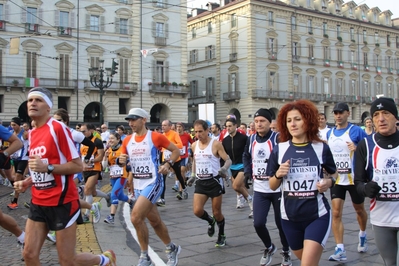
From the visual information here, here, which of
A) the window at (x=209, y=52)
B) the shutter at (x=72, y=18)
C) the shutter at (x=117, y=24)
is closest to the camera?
the shutter at (x=72, y=18)

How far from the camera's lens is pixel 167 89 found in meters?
45.3

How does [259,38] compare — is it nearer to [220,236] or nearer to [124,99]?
[124,99]

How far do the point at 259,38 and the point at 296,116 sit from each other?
47616 millimetres

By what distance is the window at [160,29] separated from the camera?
44562 millimetres

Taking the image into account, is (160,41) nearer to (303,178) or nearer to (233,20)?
(233,20)

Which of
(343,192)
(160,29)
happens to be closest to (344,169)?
(343,192)

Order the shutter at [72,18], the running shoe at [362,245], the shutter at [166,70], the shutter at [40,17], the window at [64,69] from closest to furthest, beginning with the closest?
1. the running shoe at [362,245]
2. the shutter at [40,17]
3. the window at [64,69]
4. the shutter at [72,18]
5. the shutter at [166,70]

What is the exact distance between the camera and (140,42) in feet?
144

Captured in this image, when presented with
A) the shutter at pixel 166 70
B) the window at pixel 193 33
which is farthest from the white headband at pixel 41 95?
the window at pixel 193 33

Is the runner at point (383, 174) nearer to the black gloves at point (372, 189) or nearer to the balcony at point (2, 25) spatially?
the black gloves at point (372, 189)

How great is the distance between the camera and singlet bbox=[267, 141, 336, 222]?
439 cm

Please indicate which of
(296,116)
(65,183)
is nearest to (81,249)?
(65,183)

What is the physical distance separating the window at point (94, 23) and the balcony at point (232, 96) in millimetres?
16643

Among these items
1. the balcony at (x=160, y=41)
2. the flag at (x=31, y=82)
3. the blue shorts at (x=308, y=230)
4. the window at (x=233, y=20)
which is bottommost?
the blue shorts at (x=308, y=230)
